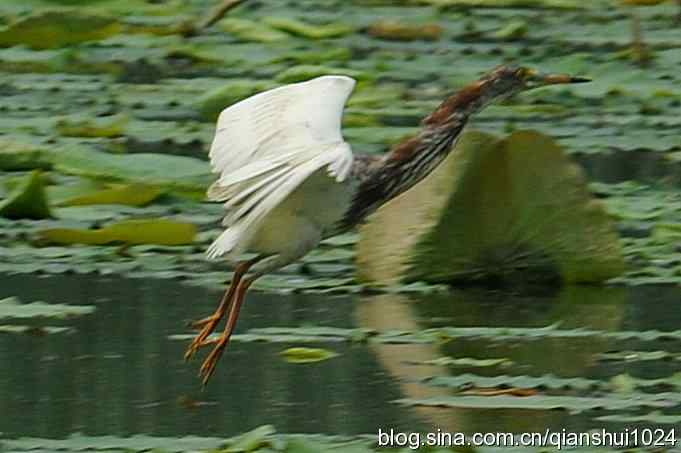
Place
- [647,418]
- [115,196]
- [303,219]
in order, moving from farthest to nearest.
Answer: [115,196], [303,219], [647,418]

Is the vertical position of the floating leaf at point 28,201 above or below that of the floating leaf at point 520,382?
below

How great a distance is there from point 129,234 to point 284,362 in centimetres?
135

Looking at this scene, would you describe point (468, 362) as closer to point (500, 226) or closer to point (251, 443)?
point (500, 226)

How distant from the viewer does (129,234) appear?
7.98 m

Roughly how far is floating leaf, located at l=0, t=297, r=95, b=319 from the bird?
0.37 m

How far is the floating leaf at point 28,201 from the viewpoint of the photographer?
26.8 ft

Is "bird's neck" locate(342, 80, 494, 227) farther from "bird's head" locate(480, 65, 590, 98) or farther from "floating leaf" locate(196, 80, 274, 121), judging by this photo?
"floating leaf" locate(196, 80, 274, 121)

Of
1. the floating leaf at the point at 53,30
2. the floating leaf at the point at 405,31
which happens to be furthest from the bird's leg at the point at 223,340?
the floating leaf at the point at 405,31

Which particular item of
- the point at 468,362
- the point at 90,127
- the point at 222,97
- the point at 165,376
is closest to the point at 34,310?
the point at 165,376

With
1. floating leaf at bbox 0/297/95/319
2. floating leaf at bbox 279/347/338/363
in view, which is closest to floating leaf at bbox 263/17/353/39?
floating leaf at bbox 0/297/95/319

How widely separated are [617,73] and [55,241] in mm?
3895

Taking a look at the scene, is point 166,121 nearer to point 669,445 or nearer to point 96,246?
point 96,246

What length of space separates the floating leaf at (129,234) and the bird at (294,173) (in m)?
0.71

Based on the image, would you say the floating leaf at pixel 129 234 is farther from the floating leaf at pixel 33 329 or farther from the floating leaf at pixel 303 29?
the floating leaf at pixel 303 29
